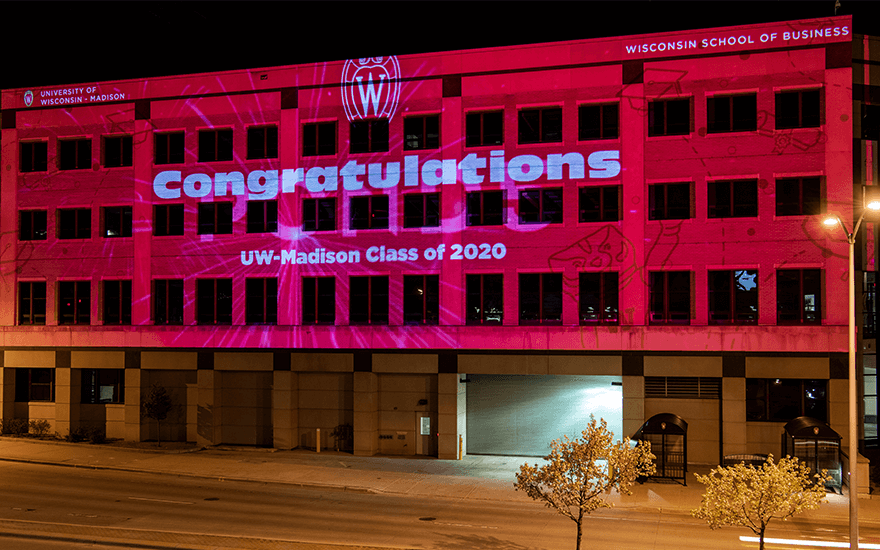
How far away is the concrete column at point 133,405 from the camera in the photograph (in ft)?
126

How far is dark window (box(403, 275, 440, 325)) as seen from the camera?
3575 cm

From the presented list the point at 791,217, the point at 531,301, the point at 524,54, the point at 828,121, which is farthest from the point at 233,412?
the point at 828,121

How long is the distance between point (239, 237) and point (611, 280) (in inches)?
750

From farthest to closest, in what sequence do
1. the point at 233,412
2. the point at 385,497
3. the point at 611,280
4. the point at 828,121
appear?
the point at 233,412 < the point at 611,280 < the point at 828,121 < the point at 385,497

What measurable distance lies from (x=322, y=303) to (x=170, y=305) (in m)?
8.69

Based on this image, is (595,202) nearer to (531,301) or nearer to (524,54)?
(531,301)

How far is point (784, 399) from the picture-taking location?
31734 mm

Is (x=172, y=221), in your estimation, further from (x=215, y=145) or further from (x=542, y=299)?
(x=542, y=299)

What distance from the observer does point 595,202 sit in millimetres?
34125

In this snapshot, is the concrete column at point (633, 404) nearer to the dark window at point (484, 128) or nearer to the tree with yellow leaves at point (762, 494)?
the dark window at point (484, 128)

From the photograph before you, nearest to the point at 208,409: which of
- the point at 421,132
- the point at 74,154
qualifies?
the point at 74,154

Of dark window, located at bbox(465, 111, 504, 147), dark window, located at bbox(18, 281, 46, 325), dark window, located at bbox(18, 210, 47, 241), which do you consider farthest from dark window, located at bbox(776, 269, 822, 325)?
dark window, located at bbox(18, 210, 47, 241)

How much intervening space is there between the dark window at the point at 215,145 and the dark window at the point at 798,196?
27.1 meters

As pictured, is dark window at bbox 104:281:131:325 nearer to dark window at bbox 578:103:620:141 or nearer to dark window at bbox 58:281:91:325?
dark window at bbox 58:281:91:325
